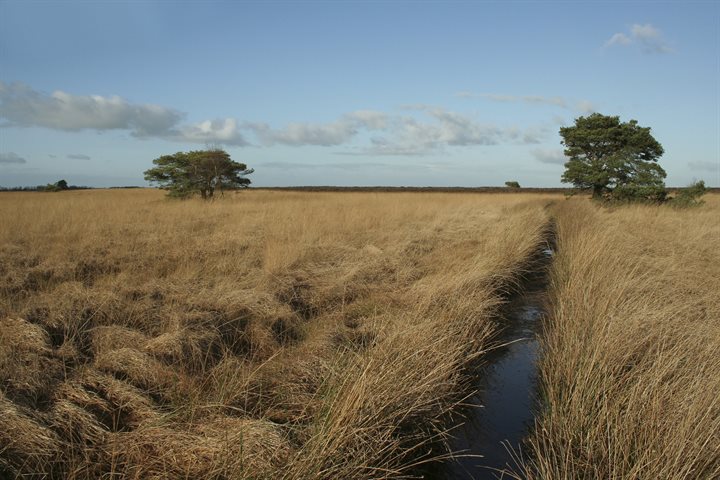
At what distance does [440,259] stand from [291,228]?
477 centimetres

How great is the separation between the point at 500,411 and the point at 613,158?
2055 cm

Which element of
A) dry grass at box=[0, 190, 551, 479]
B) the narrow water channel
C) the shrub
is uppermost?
the shrub

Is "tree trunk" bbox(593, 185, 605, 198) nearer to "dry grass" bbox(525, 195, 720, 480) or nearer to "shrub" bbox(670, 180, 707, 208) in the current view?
"shrub" bbox(670, 180, 707, 208)

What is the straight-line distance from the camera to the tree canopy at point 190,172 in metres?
23.1

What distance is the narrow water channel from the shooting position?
3.36m

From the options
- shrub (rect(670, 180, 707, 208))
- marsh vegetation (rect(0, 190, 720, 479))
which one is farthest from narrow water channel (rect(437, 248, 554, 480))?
shrub (rect(670, 180, 707, 208))

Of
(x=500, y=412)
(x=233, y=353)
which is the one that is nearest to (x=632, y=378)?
(x=500, y=412)

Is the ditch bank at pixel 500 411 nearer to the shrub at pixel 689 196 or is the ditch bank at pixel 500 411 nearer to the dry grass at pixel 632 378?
the dry grass at pixel 632 378

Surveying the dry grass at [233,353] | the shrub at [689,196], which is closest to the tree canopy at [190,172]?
the dry grass at [233,353]

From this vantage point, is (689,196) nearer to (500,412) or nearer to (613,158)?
(613,158)

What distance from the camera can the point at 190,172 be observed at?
23.4 m

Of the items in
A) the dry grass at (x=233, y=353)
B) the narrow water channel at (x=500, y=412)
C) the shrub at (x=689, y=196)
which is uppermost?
the shrub at (x=689, y=196)

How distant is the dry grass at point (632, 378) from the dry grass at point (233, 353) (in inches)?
33.1

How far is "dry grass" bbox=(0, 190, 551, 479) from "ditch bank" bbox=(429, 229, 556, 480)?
214mm
